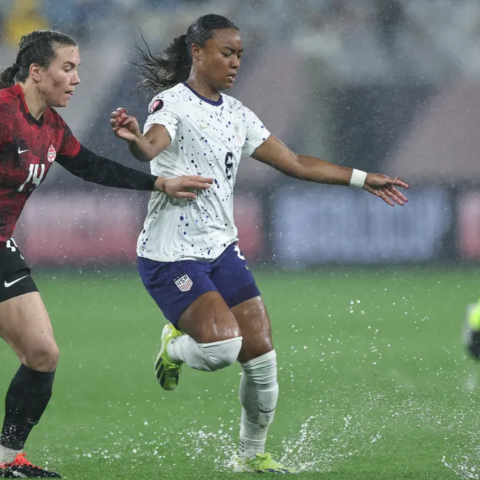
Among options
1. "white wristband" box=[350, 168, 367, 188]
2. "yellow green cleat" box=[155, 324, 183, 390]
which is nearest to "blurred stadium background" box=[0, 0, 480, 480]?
"yellow green cleat" box=[155, 324, 183, 390]

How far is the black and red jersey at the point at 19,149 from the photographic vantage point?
4246 millimetres

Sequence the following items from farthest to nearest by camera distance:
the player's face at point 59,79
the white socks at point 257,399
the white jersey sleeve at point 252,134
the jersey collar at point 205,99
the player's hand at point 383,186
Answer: the player's hand at point 383,186, the white jersey sleeve at point 252,134, the jersey collar at point 205,99, the white socks at point 257,399, the player's face at point 59,79

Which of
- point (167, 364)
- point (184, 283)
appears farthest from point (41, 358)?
point (167, 364)

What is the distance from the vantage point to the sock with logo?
4.35 metres

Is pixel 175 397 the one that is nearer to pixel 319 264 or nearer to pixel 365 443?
pixel 365 443

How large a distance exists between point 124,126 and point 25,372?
110 cm

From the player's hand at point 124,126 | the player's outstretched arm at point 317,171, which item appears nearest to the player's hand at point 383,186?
the player's outstretched arm at point 317,171

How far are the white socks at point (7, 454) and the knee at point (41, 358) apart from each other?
1.23 ft

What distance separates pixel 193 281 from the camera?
450cm

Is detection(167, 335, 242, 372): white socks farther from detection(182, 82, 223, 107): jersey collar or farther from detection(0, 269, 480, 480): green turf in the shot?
detection(182, 82, 223, 107): jersey collar

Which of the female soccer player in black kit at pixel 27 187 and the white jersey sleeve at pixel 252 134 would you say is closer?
the female soccer player in black kit at pixel 27 187

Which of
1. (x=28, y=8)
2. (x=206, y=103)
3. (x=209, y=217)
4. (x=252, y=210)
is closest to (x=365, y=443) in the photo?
(x=209, y=217)

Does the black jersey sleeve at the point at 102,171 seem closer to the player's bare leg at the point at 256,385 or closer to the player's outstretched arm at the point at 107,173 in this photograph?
the player's outstretched arm at the point at 107,173

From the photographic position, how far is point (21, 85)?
4.37m
